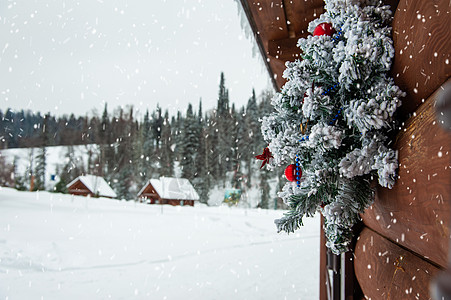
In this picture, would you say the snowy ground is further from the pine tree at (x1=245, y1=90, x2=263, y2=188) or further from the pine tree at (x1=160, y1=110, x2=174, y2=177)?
the pine tree at (x1=160, y1=110, x2=174, y2=177)

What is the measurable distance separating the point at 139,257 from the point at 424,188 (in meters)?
9.12

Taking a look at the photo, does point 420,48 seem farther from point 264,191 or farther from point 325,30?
point 264,191

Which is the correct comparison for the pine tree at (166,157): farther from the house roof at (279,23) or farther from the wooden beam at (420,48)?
the wooden beam at (420,48)

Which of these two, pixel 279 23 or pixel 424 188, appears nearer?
pixel 424 188

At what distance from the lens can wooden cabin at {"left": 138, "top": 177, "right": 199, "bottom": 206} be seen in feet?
83.6

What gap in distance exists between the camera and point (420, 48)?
3.05 ft

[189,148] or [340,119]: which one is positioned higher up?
[189,148]

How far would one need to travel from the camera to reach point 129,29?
3179 inches

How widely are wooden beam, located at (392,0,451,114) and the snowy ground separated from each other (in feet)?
16.0

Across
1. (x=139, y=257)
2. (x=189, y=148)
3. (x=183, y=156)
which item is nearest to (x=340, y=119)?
(x=139, y=257)

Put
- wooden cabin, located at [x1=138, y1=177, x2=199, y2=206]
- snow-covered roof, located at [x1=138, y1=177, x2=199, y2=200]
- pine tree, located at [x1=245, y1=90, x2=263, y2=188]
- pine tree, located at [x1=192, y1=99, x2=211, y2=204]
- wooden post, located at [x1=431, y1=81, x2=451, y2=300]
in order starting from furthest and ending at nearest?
pine tree, located at [x1=192, y1=99, x2=211, y2=204] < pine tree, located at [x1=245, y1=90, x2=263, y2=188] < wooden cabin, located at [x1=138, y1=177, x2=199, y2=206] < snow-covered roof, located at [x1=138, y1=177, x2=199, y2=200] < wooden post, located at [x1=431, y1=81, x2=451, y2=300]

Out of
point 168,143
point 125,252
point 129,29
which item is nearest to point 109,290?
point 125,252

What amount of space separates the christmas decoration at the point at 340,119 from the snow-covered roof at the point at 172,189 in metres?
24.4

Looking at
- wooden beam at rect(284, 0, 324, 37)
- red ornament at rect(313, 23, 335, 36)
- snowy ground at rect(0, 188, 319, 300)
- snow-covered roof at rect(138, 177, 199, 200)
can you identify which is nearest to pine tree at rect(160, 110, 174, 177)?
snow-covered roof at rect(138, 177, 199, 200)
